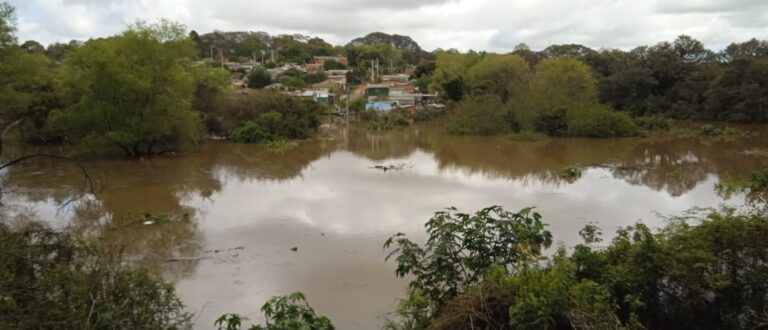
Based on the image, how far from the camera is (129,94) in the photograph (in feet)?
55.6

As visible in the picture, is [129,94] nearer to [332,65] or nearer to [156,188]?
[156,188]

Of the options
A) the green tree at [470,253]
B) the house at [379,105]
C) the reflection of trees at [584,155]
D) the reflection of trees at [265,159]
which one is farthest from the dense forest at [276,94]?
the green tree at [470,253]

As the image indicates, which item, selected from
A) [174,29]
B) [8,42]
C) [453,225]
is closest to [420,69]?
[174,29]

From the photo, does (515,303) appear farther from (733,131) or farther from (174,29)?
(733,131)

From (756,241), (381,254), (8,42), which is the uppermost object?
(8,42)

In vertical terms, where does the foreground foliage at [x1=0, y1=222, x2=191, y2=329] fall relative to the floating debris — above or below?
above

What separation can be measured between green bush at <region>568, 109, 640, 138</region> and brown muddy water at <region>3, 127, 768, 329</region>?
166 centimetres

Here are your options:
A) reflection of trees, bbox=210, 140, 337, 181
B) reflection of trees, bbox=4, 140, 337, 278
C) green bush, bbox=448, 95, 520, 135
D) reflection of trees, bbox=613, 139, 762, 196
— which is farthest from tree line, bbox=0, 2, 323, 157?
reflection of trees, bbox=613, 139, 762, 196

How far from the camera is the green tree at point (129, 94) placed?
16750 millimetres

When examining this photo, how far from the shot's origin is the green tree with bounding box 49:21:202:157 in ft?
55.0

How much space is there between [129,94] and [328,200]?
9.23 metres

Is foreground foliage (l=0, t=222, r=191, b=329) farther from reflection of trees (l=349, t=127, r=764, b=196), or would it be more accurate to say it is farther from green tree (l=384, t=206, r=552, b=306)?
Answer: reflection of trees (l=349, t=127, r=764, b=196)

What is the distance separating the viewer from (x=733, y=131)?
23453 mm

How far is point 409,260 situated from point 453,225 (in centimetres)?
52
